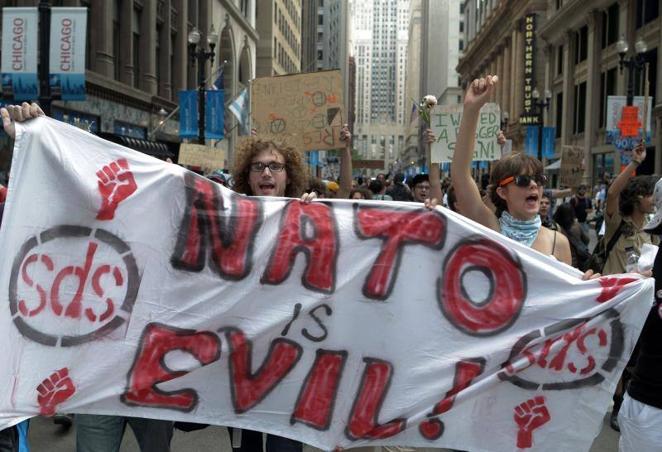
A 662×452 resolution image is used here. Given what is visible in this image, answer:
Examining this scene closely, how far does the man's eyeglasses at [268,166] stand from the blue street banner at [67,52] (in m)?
8.42

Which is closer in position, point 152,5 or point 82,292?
point 82,292

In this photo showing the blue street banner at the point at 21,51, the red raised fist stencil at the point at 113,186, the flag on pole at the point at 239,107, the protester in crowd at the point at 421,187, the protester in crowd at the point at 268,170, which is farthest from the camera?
the flag on pole at the point at 239,107

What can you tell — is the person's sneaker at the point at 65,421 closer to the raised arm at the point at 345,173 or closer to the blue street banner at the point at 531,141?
the raised arm at the point at 345,173

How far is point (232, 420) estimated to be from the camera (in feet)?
11.1

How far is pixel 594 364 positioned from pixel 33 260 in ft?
8.29

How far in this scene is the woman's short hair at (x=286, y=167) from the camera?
13.0 ft

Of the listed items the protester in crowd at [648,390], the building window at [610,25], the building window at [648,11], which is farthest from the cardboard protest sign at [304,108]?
the building window at [610,25]

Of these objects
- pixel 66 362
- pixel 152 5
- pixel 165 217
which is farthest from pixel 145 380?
pixel 152 5

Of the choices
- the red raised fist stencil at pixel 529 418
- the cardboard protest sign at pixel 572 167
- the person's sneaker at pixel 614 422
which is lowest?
the person's sneaker at pixel 614 422

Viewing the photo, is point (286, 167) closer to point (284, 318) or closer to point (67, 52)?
point (284, 318)

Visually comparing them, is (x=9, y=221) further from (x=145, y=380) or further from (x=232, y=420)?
(x=232, y=420)

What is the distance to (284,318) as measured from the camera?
339 centimetres

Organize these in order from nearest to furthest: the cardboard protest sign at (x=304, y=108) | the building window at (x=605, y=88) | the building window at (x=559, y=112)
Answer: the cardboard protest sign at (x=304, y=108) < the building window at (x=605, y=88) < the building window at (x=559, y=112)

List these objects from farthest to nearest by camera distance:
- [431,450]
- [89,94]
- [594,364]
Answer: [89,94] < [431,450] < [594,364]
